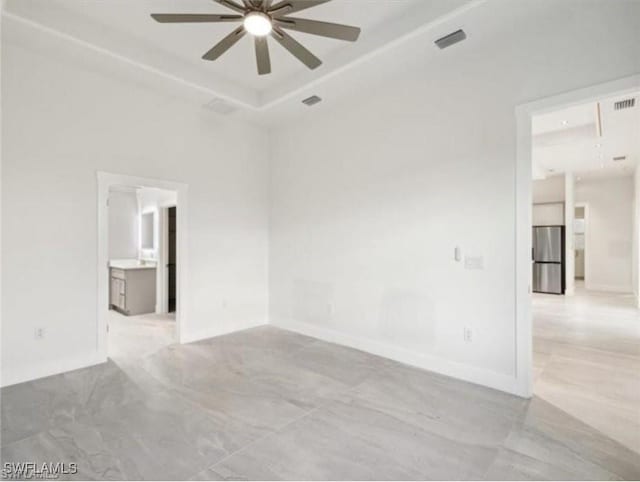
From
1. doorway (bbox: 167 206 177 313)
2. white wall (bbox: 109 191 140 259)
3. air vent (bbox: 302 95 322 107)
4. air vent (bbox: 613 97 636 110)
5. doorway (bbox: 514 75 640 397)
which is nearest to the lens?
doorway (bbox: 514 75 640 397)

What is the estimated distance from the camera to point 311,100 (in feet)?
14.8

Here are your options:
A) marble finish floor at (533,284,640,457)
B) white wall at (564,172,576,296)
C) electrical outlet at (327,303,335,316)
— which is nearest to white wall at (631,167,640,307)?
white wall at (564,172,576,296)

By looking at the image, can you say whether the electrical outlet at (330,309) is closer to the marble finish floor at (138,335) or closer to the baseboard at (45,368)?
the marble finish floor at (138,335)

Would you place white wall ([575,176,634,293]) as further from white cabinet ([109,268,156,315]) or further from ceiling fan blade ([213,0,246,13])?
white cabinet ([109,268,156,315])

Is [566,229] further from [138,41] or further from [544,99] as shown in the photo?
[138,41]

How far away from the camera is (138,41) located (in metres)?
3.58

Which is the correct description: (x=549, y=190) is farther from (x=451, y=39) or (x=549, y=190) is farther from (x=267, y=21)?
(x=267, y=21)

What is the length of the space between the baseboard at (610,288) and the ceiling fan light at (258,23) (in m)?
11.2

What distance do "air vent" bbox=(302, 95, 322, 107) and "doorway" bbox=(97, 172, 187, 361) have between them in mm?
2041

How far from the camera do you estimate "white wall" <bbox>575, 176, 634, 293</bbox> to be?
9219mm

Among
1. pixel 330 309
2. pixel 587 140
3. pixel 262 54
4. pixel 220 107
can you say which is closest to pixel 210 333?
pixel 330 309

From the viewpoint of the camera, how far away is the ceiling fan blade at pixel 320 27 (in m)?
2.44

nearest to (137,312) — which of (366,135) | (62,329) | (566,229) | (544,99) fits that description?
(62,329)

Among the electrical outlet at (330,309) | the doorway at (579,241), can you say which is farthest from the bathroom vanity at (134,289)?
the doorway at (579,241)
